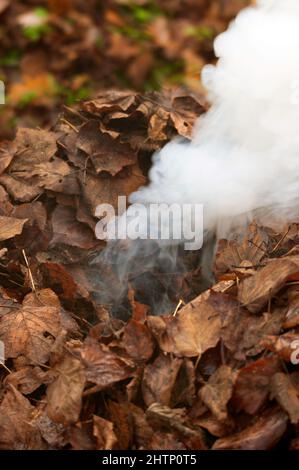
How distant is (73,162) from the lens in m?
2.27

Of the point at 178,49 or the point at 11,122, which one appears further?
the point at 178,49

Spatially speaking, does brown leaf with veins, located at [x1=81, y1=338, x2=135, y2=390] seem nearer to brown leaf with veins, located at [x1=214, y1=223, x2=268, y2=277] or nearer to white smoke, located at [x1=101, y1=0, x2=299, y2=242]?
brown leaf with veins, located at [x1=214, y1=223, x2=268, y2=277]

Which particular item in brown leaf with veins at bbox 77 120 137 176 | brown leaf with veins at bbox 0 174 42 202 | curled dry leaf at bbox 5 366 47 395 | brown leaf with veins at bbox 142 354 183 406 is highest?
brown leaf with veins at bbox 77 120 137 176

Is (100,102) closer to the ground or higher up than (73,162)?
higher up

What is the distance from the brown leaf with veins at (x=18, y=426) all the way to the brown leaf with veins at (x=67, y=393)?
9cm

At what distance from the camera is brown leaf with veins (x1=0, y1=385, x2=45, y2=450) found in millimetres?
1654

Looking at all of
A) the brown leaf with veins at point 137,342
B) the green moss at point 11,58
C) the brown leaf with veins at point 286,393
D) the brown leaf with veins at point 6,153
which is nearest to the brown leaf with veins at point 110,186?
the brown leaf with veins at point 6,153

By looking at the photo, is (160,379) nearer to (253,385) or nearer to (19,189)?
(253,385)

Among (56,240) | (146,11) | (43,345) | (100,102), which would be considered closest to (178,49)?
(146,11)

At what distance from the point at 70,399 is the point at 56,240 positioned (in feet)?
2.31

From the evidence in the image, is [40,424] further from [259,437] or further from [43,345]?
[259,437]

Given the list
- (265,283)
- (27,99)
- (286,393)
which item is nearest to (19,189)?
(265,283)

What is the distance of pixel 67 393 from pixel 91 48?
4046 millimetres

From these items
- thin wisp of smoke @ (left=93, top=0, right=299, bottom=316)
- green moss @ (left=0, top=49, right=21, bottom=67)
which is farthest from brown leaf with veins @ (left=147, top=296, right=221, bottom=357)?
green moss @ (left=0, top=49, right=21, bottom=67)
